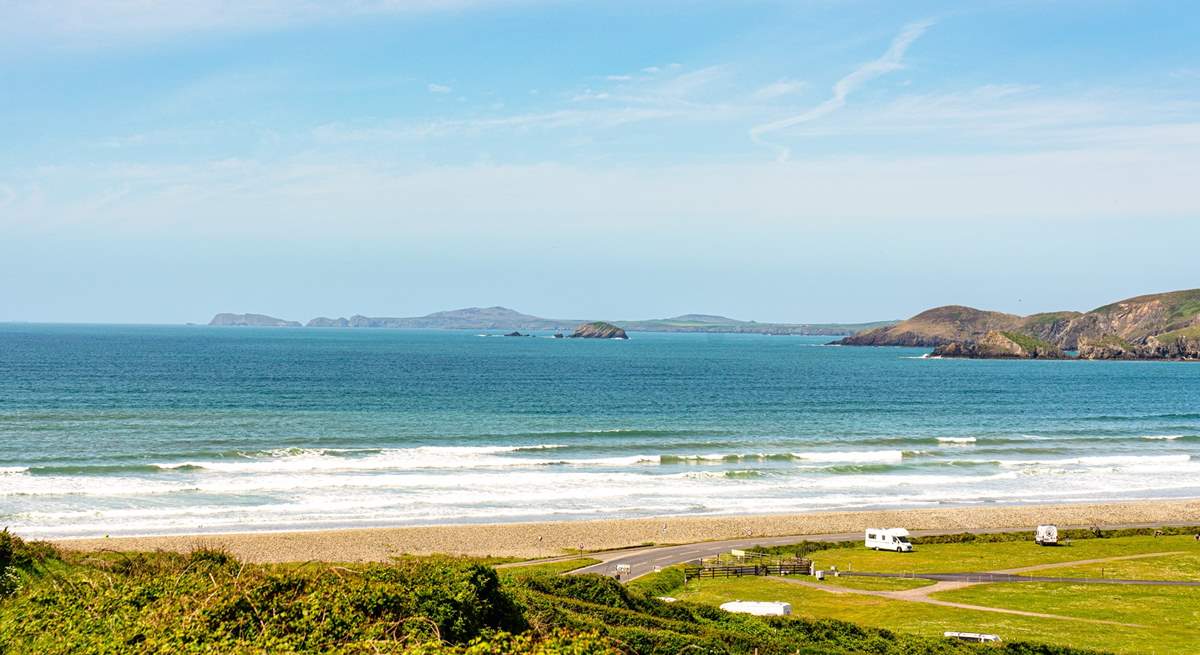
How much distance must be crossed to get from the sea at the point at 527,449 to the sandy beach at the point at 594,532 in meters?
2.51

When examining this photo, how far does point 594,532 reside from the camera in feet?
169

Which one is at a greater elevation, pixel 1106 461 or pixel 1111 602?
pixel 1106 461

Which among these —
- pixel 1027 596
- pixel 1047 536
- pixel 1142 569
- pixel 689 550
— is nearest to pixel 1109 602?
pixel 1027 596

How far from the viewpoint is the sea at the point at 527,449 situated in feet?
185

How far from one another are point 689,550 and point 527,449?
30506mm

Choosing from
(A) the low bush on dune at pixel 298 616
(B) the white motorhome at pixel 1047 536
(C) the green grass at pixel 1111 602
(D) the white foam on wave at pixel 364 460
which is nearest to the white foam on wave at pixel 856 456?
(D) the white foam on wave at pixel 364 460

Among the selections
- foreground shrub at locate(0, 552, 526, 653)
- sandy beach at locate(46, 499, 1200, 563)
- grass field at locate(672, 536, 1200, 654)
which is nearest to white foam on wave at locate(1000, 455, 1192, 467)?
sandy beach at locate(46, 499, 1200, 563)

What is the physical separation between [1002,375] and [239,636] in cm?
17923

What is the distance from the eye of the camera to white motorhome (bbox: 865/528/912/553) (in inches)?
1884

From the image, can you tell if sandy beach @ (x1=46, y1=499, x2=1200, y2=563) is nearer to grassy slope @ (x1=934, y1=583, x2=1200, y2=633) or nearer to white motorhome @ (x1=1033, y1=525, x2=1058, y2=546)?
white motorhome @ (x1=1033, y1=525, x2=1058, y2=546)

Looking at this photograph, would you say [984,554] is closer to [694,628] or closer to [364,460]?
[694,628]

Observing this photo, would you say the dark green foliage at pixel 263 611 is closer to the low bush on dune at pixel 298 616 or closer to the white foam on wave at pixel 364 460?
the low bush on dune at pixel 298 616

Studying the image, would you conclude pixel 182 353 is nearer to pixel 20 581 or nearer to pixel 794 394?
pixel 794 394

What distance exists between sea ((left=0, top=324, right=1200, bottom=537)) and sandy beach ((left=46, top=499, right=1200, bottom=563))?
2513mm
